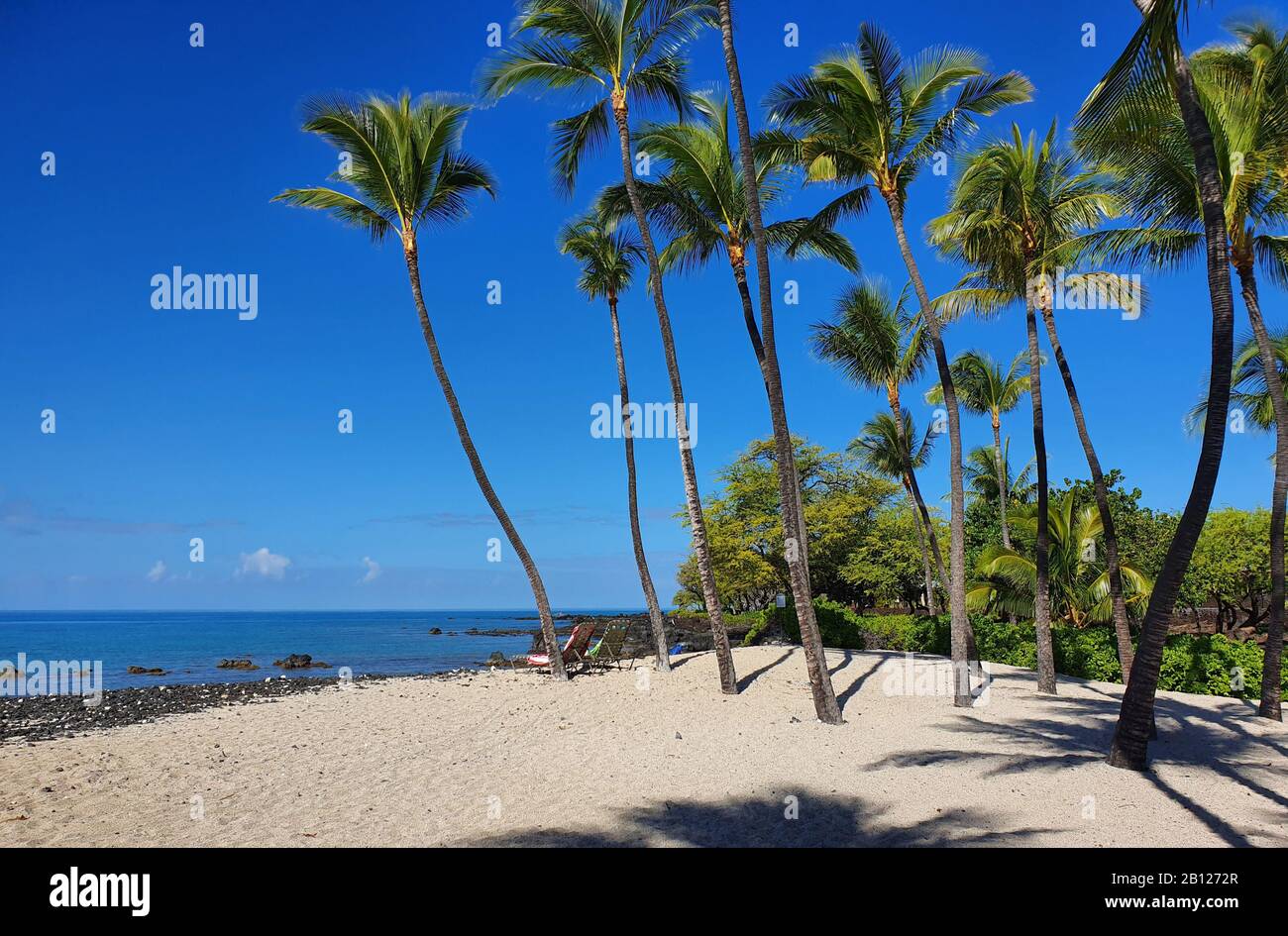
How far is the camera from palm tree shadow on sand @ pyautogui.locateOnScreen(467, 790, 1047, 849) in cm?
533

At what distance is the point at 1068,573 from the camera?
18.6 metres

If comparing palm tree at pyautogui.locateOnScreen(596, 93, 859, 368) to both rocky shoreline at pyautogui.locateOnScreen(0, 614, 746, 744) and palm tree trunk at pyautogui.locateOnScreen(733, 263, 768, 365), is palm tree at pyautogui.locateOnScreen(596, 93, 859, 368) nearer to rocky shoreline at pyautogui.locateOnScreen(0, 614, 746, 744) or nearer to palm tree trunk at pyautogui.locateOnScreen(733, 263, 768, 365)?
palm tree trunk at pyautogui.locateOnScreen(733, 263, 768, 365)

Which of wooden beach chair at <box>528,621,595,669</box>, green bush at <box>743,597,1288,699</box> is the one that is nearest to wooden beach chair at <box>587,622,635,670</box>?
wooden beach chair at <box>528,621,595,669</box>

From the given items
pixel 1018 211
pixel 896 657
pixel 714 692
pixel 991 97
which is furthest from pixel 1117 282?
pixel 714 692

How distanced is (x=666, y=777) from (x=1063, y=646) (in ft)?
42.2

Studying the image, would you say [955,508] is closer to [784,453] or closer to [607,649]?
[784,453]

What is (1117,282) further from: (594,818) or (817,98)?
(594,818)

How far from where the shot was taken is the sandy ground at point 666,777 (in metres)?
5.67

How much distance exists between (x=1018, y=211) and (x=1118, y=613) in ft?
24.4

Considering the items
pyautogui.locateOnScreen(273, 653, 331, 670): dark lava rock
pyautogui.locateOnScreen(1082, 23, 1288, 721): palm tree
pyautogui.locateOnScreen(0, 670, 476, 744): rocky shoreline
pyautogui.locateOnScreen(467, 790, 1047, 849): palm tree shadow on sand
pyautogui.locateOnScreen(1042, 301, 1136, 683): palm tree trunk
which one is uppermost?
pyautogui.locateOnScreen(1082, 23, 1288, 721): palm tree

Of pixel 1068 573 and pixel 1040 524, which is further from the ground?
pixel 1040 524

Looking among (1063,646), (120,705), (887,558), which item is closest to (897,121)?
(1063,646)

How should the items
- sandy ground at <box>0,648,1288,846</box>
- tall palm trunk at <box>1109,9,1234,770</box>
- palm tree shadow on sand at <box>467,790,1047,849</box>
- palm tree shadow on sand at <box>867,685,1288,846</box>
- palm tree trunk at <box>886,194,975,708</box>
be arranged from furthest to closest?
palm tree trunk at <box>886,194,975,708</box>, tall palm trunk at <box>1109,9,1234,770</box>, palm tree shadow on sand at <box>867,685,1288,846</box>, sandy ground at <box>0,648,1288,846</box>, palm tree shadow on sand at <box>467,790,1047,849</box>

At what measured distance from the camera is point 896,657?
16422mm
